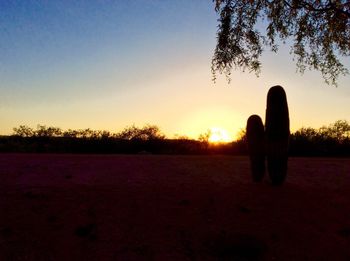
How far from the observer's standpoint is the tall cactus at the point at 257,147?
14711mm

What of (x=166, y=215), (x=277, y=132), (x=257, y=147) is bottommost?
(x=166, y=215)

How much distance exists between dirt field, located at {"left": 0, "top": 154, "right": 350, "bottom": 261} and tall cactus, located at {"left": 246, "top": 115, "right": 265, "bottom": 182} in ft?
1.47

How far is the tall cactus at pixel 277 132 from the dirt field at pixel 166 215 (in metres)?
0.60

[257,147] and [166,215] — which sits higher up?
[257,147]

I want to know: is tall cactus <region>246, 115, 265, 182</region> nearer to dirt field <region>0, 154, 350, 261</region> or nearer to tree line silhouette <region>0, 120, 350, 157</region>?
dirt field <region>0, 154, 350, 261</region>

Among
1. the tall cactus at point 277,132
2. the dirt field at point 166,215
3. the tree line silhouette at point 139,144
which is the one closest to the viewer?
the dirt field at point 166,215

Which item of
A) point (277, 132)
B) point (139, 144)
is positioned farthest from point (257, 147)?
point (139, 144)

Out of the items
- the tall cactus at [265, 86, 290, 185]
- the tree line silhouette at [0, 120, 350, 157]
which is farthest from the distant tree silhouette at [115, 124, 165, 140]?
the tall cactus at [265, 86, 290, 185]

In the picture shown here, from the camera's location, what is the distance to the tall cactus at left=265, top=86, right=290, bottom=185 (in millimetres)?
13695

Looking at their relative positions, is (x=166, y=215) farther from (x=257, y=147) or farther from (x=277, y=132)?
(x=257, y=147)

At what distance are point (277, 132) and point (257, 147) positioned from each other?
4.04 ft

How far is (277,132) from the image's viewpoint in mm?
13750

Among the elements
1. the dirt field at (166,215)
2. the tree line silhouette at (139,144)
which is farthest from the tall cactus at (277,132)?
the tree line silhouette at (139,144)

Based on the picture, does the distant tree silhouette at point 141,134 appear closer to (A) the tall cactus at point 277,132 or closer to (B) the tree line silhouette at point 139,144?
(B) the tree line silhouette at point 139,144
